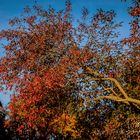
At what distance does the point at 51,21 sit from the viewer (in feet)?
111

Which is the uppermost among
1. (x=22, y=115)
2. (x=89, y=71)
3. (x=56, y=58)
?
(x=56, y=58)

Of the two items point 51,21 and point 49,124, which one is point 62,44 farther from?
point 49,124

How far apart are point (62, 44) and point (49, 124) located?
24.2ft

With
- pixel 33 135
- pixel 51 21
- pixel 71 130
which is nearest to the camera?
pixel 51 21

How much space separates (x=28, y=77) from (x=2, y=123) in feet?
52.0

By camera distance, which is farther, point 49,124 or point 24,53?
point 49,124

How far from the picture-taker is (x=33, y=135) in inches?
1556

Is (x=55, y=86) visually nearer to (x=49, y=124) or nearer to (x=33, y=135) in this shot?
(x=49, y=124)

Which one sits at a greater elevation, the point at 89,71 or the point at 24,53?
the point at 24,53

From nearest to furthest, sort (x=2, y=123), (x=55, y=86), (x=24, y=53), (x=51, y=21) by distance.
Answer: (x=55, y=86) < (x=24, y=53) < (x=51, y=21) < (x=2, y=123)

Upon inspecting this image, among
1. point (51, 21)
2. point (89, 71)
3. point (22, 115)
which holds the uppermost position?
point (51, 21)

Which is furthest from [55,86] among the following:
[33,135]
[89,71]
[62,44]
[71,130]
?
[33,135]

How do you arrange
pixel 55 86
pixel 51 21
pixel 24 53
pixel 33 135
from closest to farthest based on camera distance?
1. pixel 55 86
2. pixel 24 53
3. pixel 51 21
4. pixel 33 135

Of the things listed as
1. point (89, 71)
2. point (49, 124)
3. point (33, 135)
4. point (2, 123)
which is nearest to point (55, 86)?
point (89, 71)
